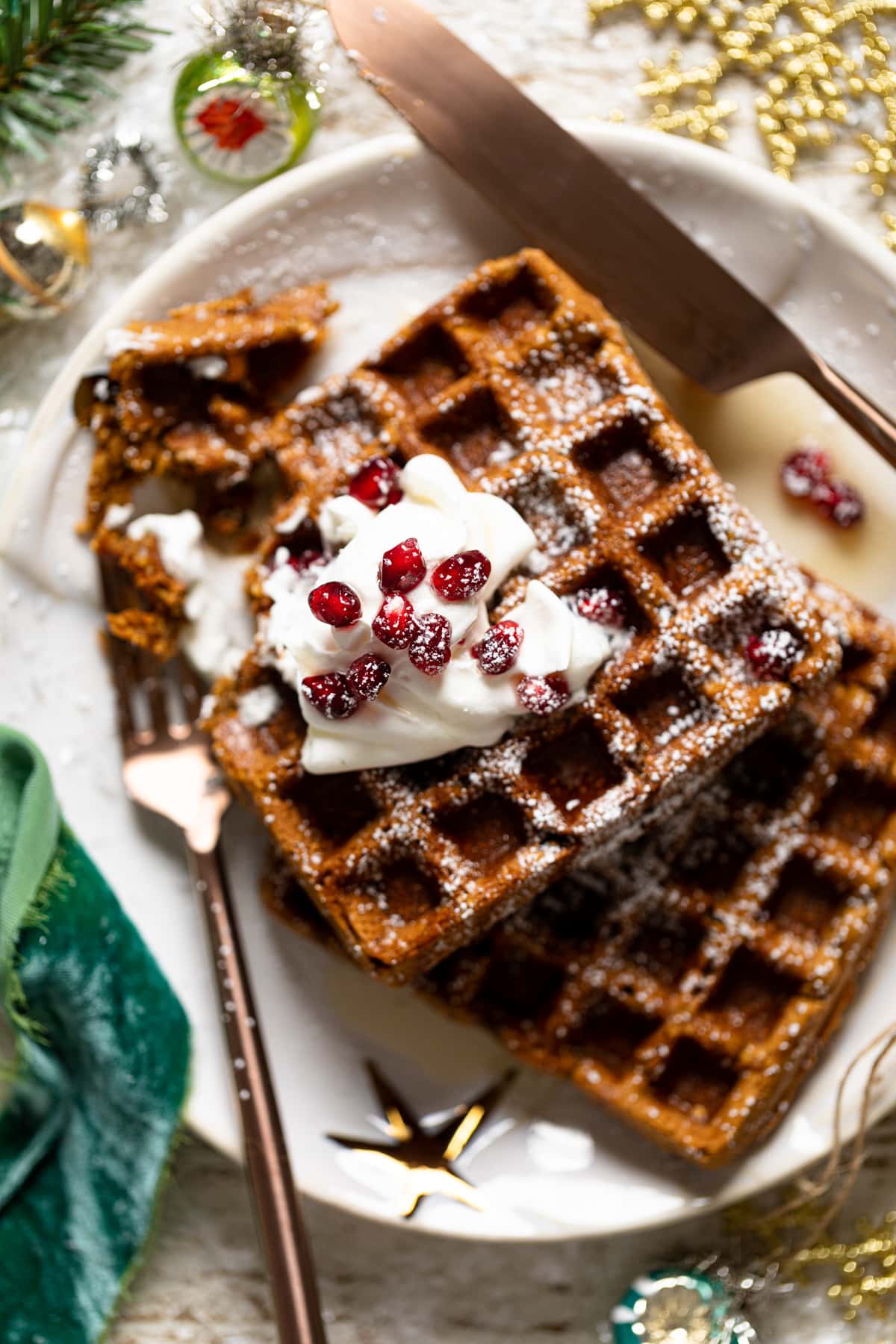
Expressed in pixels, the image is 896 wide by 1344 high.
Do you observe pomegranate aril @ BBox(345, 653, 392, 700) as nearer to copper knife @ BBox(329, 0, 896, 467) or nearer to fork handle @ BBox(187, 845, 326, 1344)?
fork handle @ BBox(187, 845, 326, 1344)

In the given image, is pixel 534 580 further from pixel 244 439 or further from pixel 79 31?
pixel 79 31

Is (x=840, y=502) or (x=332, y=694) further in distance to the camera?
(x=840, y=502)

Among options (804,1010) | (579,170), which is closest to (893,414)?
(579,170)

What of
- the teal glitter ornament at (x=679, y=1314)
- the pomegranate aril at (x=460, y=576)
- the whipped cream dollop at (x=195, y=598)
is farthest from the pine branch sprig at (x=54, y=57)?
the teal glitter ornament at (x=679, y=1314)

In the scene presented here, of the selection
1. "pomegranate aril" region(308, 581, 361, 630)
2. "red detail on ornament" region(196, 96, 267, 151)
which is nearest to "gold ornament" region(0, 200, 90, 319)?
"red detail on ornament" region(196, 96, 267, 151)

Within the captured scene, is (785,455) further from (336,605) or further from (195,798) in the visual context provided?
(195,798)

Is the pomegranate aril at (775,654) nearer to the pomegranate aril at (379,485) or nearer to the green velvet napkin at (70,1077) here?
the pomegranate aril at (379,485)

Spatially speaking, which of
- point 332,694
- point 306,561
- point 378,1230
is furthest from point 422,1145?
point 306,561
